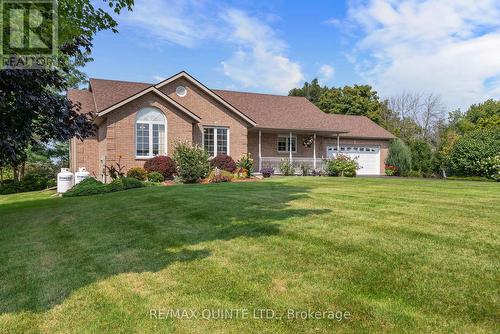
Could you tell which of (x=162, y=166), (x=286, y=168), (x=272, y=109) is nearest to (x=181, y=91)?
(x=162, y=166)

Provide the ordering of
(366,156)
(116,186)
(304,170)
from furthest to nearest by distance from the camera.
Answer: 1. (366,156)
2. (304,170)
3. (116,186)

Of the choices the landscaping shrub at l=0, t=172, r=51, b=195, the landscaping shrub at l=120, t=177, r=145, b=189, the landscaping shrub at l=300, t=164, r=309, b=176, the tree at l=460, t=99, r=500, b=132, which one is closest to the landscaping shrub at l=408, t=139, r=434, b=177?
the landscaping shrub at l=300, t=164, r=309, b=176

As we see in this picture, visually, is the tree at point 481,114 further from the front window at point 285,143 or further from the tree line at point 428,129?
the front window at point 285,143

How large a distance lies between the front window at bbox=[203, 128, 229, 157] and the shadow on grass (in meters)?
13.5

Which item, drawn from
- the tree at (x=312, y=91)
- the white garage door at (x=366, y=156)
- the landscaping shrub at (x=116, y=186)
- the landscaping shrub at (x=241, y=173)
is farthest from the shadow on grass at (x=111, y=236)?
the tree at (x=312, y=91)

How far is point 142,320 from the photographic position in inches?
139

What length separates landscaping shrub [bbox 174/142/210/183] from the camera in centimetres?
1908

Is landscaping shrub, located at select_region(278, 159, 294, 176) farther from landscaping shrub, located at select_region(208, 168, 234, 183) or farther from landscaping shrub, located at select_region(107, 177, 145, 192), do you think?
landscaping shrub, located at select_region(107, 177, 145, 192)

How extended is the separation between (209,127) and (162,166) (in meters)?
5.41

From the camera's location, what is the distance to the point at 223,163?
22.8 meters

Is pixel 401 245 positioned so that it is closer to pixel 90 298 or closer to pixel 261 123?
pixel 90 298

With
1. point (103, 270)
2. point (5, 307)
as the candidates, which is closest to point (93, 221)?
point (103, 270)

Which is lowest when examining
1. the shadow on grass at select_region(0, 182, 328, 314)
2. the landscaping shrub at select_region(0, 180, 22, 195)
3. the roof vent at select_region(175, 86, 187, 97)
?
the landscaping shrub at select_region(0, 180, 22, 195)

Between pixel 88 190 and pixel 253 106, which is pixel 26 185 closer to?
pixel 88 190
